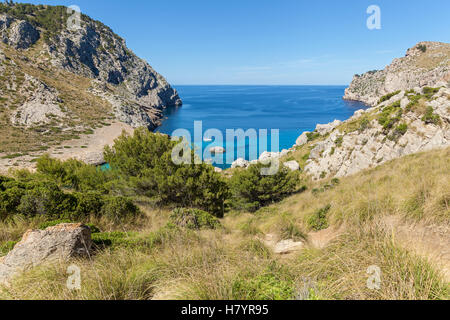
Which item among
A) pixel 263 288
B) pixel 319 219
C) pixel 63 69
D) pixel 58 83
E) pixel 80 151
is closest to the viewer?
pixel 263 288

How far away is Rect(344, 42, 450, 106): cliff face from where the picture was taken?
274 ft

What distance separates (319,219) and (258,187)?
9727 mm

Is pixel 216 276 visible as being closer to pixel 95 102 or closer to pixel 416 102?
pixel 416 102

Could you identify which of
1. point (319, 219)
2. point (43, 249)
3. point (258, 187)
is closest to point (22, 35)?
point (258, 187)

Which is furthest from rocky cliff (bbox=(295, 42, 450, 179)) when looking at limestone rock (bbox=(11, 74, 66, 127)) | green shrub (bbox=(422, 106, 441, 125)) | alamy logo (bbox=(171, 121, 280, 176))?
limestone rock (bbox=(11, 74, 66, 127))

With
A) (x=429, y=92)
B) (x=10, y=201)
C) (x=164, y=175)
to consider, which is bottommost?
(x=164, y=175)

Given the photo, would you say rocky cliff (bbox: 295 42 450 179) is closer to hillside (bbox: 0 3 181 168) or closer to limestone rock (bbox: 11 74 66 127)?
hillside (bbox: 0 3 181 168)

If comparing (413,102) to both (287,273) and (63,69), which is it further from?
(63,69)

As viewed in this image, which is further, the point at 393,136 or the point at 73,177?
the point at 393,136

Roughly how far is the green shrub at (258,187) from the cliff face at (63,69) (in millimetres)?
53955

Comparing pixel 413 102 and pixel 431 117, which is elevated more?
pixel 413 102

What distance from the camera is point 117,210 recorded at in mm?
7492

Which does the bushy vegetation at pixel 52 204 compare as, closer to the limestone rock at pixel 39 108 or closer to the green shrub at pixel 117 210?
the green shrub at pixel 117 210

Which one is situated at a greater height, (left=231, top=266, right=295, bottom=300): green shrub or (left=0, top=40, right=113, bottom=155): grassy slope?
(left=0, top=40, right=113, bottom=155): grassy slope
